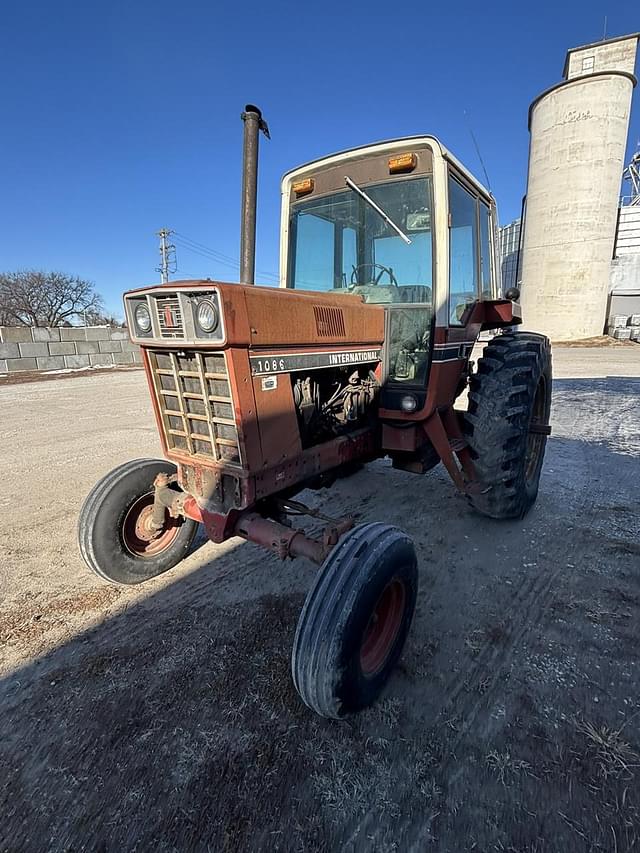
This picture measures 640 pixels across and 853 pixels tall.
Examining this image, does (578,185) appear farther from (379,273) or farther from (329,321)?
(329,321)

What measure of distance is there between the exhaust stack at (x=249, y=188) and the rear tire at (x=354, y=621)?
1920 mm

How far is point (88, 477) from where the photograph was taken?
4.34m

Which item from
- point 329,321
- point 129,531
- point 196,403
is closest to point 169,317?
point 196,403

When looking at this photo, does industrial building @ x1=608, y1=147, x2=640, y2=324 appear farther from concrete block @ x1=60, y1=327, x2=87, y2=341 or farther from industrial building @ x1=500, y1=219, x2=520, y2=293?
concrete block @ x1=60, y1=327, x2=87, y2=341

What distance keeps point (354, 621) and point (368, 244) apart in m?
2.31

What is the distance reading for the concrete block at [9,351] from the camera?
13.3 m

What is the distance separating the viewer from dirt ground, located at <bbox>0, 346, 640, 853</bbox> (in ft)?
4.39

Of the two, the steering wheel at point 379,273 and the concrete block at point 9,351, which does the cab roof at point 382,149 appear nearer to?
the steering wheel at point 379,273

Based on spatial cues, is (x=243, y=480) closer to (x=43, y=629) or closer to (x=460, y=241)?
(x=43, y=629)

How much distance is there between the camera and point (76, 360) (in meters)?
14.8

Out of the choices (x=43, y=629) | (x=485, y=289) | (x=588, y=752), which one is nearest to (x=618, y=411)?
(x=485, y=289)

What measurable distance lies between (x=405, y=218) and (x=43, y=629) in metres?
3.02

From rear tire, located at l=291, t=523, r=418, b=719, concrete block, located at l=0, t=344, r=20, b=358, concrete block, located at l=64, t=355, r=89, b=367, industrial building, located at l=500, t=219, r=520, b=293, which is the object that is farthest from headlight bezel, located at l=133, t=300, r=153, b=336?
industrial building, located at l=500, t=219, r=520, b=293

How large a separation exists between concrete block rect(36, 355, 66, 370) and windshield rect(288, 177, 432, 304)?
14024 mm
